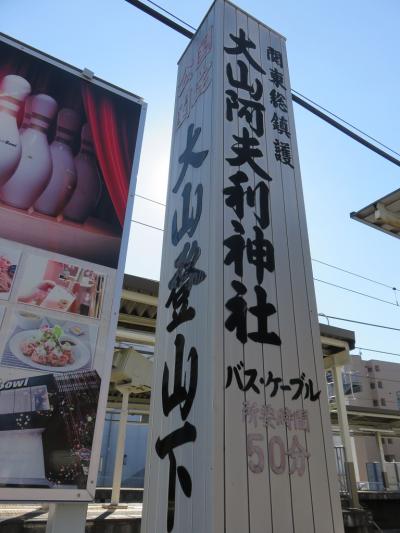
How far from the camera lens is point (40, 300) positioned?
3.93 meters

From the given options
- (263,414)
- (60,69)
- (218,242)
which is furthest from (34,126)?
(263,414)

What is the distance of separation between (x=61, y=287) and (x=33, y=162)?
4.86ft

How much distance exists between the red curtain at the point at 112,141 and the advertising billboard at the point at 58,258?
0.01 m

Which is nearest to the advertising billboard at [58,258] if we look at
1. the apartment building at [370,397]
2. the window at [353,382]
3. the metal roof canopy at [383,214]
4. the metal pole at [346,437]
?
the metal roof canopy at [383,214]

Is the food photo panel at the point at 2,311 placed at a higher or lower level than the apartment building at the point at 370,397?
lower

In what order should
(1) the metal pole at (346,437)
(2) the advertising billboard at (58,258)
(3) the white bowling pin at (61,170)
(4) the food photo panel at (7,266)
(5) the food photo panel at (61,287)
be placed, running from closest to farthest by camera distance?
(2) the advertising billboard at (58,258) < (4) the food photo panel at (7,266) < (5) the food photo panel at (61,287) < (3) the white bowling pin at (61,170) < (1) the metal pole at (346,437)

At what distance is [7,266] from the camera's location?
154 inches

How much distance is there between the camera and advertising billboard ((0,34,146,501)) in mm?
3426

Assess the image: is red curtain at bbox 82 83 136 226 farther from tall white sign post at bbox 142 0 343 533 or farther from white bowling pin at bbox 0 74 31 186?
tall white sign post at bbox 142 0 343 533

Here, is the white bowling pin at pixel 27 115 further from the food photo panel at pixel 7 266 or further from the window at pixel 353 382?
→ the window at pixel 353 382

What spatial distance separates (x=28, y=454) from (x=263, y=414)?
2.04m

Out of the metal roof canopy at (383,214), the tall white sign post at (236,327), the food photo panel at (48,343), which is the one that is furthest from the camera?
the metal roof canopy at (383,214)

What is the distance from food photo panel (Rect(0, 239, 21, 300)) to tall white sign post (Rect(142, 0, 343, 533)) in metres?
1.54

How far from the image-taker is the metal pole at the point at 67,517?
129 inches
